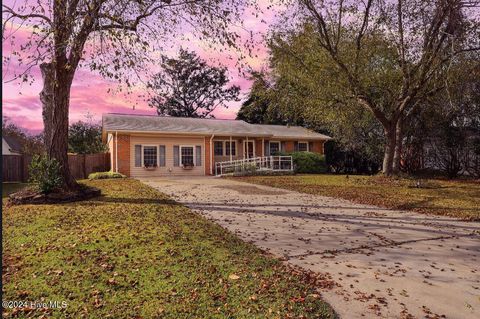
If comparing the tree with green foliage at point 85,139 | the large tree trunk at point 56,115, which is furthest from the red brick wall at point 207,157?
the large tree trunk at point 56,115

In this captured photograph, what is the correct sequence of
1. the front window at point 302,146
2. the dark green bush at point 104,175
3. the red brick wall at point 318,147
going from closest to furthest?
the dark green bush at point 104,175 → the front window at point 302,146 → the red brick wall at point 318,147

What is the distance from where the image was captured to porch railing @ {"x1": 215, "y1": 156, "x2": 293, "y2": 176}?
23750 mm

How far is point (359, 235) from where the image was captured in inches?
261

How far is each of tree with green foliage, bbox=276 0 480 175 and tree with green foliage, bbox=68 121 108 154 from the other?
18.8 meters

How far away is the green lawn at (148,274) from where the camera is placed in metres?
3.50

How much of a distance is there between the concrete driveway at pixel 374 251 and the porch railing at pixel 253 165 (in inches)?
522

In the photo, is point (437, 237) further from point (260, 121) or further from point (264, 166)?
point (260, 121)

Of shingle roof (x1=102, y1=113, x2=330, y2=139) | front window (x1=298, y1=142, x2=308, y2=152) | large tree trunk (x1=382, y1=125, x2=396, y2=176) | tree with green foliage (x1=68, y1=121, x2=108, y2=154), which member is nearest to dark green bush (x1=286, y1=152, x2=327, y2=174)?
shingle roof (x1=102, y1=113, x2=330, y2=139)

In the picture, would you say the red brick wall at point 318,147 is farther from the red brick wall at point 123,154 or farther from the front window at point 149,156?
the red brick wall at point 123,154

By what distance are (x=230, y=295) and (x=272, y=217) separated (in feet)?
15.3

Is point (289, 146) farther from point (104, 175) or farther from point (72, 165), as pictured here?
point (72, 165)

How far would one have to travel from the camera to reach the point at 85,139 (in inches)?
1321

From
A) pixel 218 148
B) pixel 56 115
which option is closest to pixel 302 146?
pixel 218 148

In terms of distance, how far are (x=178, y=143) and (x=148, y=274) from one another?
2075cm
